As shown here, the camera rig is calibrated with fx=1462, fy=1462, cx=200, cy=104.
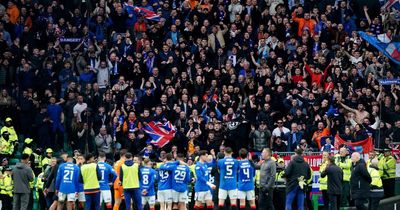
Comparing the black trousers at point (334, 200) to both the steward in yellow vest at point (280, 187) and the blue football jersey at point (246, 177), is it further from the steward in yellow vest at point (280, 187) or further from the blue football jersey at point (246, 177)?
the blue football jersey at point (246, 177)

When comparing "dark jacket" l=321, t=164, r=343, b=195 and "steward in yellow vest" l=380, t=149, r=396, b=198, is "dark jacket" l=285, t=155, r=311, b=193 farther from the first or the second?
"steward in yellow vest" l=380, t=149, r=396, b=198

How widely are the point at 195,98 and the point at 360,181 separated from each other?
27.6 ft

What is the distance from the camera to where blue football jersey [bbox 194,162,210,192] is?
128 ft

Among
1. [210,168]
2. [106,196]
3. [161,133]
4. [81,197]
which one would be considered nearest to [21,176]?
[81,197]

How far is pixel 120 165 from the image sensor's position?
39812 millimetres

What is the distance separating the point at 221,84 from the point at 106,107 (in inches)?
144

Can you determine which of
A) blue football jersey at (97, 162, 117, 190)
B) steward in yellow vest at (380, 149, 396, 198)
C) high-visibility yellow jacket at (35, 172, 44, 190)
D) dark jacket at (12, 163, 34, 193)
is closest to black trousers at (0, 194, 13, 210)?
high-visibility yellow jacket at (35, 172, 44, 190)

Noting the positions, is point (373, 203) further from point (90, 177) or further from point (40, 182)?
point (40, 182)

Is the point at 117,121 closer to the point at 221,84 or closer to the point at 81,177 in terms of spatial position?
the point at 221,84

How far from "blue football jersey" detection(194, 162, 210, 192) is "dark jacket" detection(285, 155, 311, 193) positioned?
2.21 meters

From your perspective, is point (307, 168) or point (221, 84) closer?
point (307, 168)

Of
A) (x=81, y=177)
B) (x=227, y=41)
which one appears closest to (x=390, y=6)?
(x=227, y=41)

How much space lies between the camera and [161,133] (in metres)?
43.9

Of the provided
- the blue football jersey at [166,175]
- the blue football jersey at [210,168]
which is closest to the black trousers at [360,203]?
the blue football jersey at [210,168]
